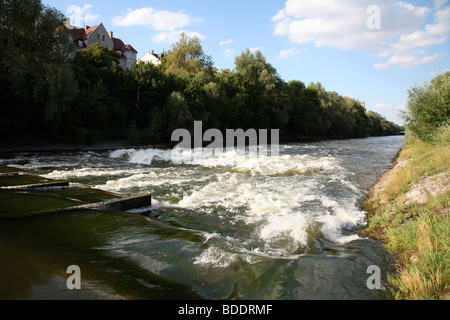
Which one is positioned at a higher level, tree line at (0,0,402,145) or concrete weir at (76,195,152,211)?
tree line at (0,0,402,145)

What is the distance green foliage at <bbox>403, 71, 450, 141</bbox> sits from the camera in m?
18.5

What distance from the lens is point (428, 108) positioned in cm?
1939

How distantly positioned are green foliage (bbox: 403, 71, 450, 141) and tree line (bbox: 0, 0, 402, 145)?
27177 mm

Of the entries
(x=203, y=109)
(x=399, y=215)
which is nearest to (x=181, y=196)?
(x=399, y=215)

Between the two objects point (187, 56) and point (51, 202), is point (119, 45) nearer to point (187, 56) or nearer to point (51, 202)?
point (187, 56)

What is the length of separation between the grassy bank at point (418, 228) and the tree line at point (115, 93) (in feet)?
91.8

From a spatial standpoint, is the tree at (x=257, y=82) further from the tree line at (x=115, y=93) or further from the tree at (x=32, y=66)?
the tree at (x=32, y=66)

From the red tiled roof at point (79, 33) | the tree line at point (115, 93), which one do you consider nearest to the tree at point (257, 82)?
the tree line at point (115, 93)

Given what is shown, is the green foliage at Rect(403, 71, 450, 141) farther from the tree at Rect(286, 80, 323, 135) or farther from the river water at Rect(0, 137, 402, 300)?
the tree at Rect(286, 80, 323, 135)

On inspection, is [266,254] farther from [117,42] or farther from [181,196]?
[117,42]

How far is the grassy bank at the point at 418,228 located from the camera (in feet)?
12.5

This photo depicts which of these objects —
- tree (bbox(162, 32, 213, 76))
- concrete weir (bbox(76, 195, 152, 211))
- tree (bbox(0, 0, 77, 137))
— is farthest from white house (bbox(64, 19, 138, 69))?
concrete weir (bbox(76, 195, 152, 211))

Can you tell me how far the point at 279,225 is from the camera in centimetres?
732

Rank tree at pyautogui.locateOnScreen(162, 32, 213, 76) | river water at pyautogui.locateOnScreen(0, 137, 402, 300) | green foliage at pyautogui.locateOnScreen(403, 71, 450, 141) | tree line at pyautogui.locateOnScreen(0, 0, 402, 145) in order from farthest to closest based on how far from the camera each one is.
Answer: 1. tree at pyautogui.locateOnScreen(162, 32, 213, 76)
2. tree line at pyautogui.locateOnScreen(0, 0, 402, 145)
3. green foliage at pyautogui.locateOnScreen(403, 71, 450, 141)
4. river water at pyautogui.locateOnScreen(0, 137, 402, 300)
